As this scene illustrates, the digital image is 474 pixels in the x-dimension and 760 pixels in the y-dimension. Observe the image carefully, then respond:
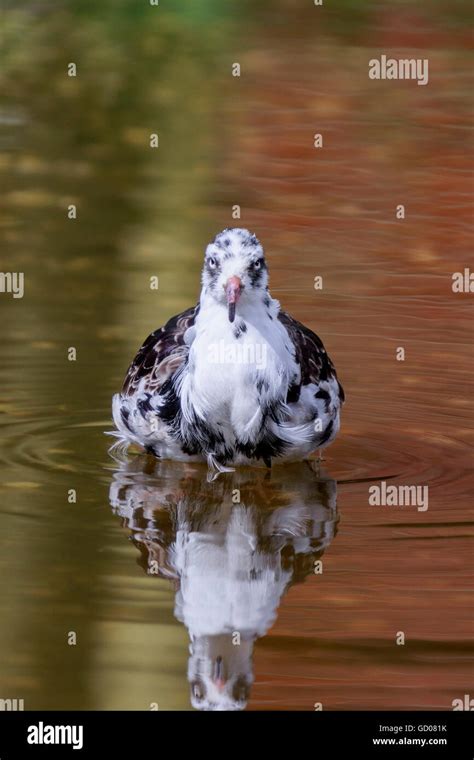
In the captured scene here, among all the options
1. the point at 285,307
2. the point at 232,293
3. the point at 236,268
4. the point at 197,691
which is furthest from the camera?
the point at 285,307

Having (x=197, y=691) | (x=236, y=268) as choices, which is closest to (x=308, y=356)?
(x=236, y=268)

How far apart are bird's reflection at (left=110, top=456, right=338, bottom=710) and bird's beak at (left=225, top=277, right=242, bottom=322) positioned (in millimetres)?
972

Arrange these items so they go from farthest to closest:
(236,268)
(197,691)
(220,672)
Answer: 1. (236,268)
2. (220,672)
3. (197,691)

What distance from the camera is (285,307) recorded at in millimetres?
10203

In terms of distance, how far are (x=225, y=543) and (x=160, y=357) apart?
1606 millimetres

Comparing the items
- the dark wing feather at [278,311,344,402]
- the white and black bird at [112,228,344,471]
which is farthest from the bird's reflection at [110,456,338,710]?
the dark wing feather at [278,311,344,402]

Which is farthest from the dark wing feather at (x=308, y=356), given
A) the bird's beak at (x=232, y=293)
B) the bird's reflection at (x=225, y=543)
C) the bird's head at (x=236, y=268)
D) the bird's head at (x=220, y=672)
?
the bird's head at (x=220, y=672)

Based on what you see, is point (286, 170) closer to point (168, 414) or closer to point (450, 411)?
point (450, 411)

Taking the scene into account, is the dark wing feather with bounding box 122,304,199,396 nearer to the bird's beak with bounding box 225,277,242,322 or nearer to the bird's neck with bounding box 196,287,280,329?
the bird's neck with bounding box 196,287,280,329

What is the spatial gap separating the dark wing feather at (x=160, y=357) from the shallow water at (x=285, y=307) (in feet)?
1.31

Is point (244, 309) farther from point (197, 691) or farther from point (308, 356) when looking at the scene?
point (197, 691)

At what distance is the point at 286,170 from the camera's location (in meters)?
12.9

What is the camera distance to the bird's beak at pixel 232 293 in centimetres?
690

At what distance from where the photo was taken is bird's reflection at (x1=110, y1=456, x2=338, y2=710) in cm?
558
